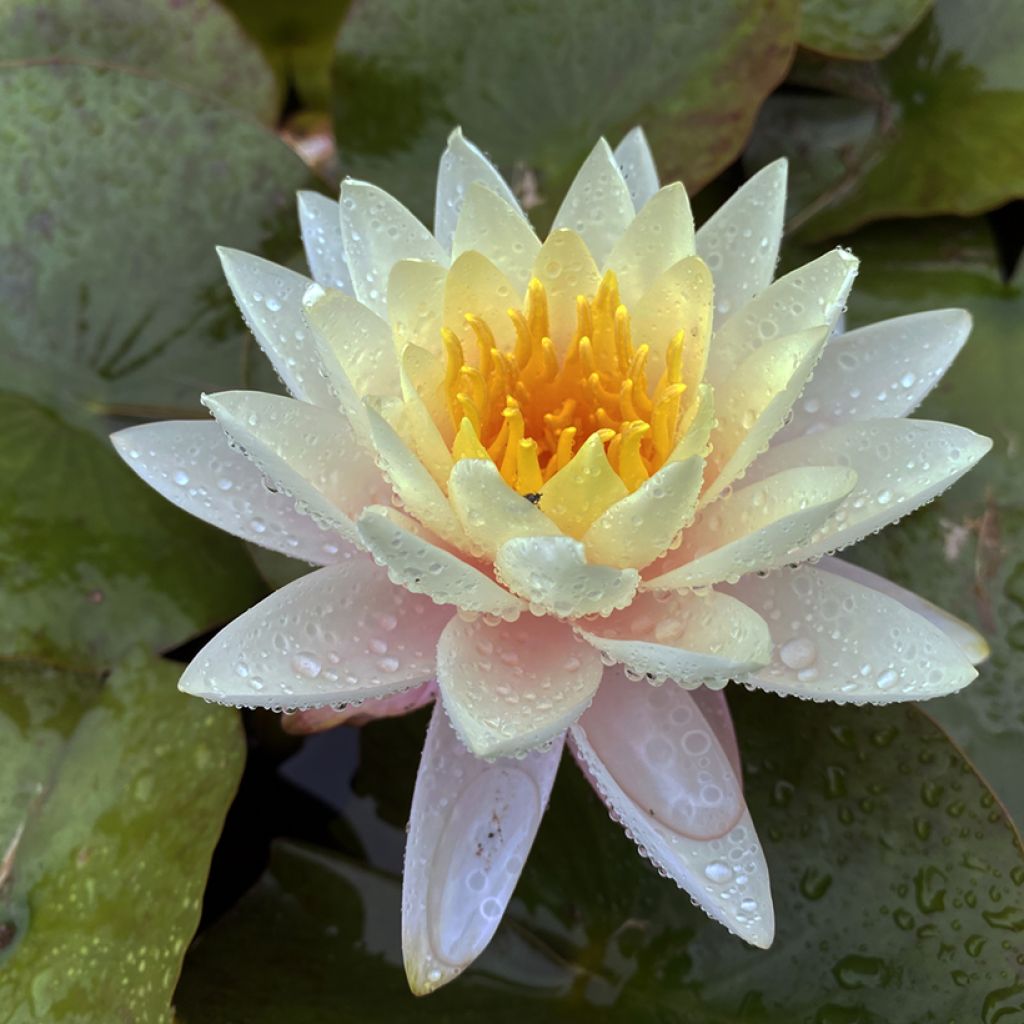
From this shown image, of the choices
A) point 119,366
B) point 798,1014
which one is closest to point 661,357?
point 798,1014

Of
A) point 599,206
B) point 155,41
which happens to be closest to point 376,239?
point 599,206

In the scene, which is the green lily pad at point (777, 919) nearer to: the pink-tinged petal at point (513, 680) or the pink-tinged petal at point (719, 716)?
the pink-tinged petal at point (719, 716)

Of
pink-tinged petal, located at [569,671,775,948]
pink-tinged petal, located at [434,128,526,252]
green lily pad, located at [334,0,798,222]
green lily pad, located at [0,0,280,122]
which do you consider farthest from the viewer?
green lily pad, located at [0,0,280,122]

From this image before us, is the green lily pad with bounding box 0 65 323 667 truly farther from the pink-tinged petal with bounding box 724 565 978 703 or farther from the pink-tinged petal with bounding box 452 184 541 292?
the pink-tinged petal with bounding box 724 565 978 703

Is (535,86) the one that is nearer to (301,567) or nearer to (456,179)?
(456,179)

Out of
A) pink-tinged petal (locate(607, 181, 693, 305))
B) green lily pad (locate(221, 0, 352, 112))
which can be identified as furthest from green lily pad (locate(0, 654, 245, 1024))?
green lily pad (locate(221, 0, 352, 112))

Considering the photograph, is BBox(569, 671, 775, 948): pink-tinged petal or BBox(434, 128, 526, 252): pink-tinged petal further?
BBox(434, 128, 526, 252): pink-tinged petal

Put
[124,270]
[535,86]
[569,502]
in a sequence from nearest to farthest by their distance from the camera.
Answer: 1. [569,502]
2. [124,270]
3. [535,86]
